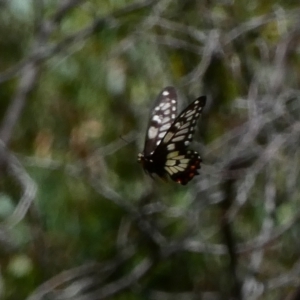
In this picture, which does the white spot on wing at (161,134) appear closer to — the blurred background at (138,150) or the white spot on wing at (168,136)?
the white spot on wing at (168,136)

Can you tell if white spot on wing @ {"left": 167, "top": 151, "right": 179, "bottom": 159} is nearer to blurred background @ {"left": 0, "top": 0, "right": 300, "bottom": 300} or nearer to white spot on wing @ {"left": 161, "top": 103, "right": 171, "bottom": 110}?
white spot on wing @ {"left": 161, "top": 103, "right": 171, "bottom": 110}

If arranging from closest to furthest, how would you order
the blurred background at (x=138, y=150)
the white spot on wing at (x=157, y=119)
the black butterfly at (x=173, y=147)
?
the black butterfly at (x=173, y=147), the white spot on wing at (x=157, y=119), the blurred background at (x=138, y=150)

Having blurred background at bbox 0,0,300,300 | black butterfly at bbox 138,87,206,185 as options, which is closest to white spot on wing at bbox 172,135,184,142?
black butterfly at bbox 138,87,206,185

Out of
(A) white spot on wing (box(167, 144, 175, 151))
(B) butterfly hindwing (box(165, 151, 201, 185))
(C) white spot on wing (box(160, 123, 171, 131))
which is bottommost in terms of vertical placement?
(B) butterfly hindwing (box(165, 151, 201, 185))

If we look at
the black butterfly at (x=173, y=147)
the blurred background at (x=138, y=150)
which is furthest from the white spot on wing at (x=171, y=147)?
the blurred background at (x=138, y=150)

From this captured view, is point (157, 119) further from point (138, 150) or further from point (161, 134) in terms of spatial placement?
point (138, 150)

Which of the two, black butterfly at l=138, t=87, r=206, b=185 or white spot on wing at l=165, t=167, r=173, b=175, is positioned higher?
black butterfly at l=138, t=87, r=206, b=185

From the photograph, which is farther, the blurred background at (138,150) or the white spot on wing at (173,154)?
the blurred background at (138,150)

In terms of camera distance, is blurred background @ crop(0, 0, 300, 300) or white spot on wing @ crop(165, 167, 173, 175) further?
blurred background @ crop(0, 0, 300, 300)
